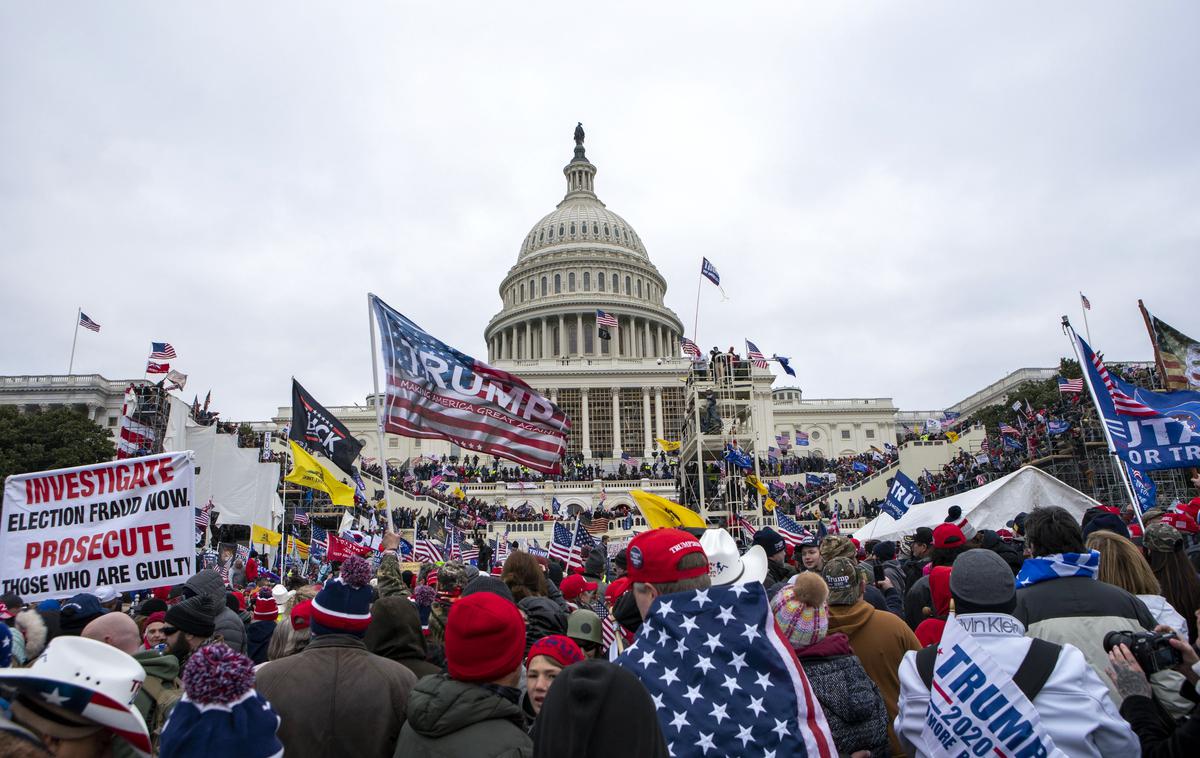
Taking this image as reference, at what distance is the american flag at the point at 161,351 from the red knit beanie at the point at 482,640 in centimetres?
2855

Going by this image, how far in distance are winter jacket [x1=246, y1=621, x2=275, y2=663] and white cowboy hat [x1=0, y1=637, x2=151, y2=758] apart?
4926mm

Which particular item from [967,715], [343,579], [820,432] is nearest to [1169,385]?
[967,715]

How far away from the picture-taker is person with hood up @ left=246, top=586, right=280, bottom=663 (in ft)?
23.6

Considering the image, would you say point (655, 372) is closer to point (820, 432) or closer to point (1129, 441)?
point (820, 432)

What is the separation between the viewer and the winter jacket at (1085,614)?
3.98 m

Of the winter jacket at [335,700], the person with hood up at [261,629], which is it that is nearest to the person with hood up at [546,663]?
the winter jacket at [335,700]

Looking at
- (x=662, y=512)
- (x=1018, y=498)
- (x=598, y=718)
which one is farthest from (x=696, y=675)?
(x=1018, y=498)

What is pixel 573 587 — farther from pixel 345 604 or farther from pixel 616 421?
pixel 616 421

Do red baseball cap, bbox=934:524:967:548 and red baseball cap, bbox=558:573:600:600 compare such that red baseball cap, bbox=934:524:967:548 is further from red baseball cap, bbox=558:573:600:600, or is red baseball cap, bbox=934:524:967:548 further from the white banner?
the white banner

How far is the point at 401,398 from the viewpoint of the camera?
1079 cm

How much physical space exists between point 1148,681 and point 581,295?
8594 cm

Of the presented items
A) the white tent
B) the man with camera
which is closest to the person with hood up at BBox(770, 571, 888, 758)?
the man with camera

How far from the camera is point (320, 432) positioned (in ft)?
46.1

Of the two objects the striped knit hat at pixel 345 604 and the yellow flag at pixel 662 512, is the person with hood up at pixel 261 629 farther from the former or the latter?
the yellow flag at pixel 662 512
